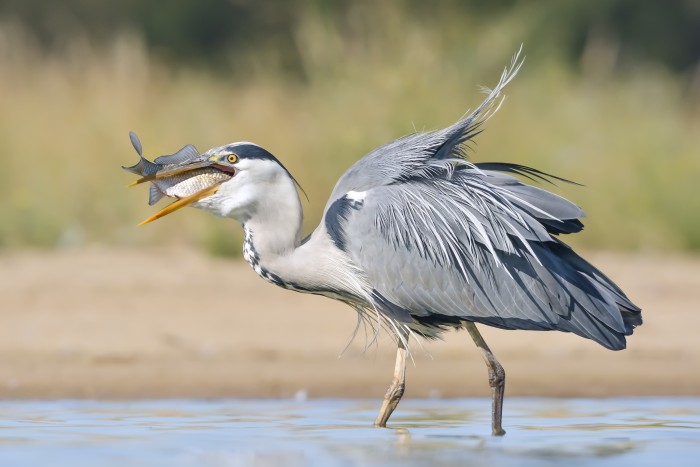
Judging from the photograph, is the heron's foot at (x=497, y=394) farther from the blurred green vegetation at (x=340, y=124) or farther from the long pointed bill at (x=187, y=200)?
the blurred green vegetation at (x=340, y=124)

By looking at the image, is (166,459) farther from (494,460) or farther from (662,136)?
(662,136)

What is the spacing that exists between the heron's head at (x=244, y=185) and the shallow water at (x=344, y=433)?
1029 millimetres

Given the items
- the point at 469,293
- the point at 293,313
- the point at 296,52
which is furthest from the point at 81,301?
the point at 296,52

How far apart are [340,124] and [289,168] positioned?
0.68m

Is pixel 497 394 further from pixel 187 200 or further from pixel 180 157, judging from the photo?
pixel 180 157

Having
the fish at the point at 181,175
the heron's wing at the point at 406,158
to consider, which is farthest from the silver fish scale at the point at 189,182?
the heron's wing at the point at 406,158

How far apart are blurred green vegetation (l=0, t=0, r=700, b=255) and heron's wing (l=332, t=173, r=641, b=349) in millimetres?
4397

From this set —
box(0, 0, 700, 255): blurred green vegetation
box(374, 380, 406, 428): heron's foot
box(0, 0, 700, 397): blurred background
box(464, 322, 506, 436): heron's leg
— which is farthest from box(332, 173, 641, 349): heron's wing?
box(0, 0, 700, 255): blurred green vegetation

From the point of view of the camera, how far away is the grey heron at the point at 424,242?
6.84m

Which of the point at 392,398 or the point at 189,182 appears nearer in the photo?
the point at 189,182

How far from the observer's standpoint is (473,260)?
6.93 metres

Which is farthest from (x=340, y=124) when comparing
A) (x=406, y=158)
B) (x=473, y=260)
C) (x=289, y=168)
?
(x=473, y=260)

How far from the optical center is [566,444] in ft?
22.1

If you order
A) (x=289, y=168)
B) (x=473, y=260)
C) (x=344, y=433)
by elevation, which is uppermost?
(x=289, y=168)
